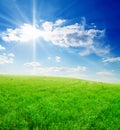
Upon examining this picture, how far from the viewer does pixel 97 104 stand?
16438 mm

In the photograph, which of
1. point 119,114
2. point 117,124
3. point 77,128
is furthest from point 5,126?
point 119,114

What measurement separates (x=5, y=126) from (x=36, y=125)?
1761 mm

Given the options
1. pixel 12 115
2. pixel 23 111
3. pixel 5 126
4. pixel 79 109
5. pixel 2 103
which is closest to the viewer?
pixel 5 126

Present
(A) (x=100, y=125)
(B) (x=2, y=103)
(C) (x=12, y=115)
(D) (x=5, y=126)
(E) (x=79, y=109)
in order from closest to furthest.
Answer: (D) (x=5, y=126), (A) (x=100, y=125), (C) (x=12, y=115), (E) (x=79, y=109), (B) (x=2, y=103)

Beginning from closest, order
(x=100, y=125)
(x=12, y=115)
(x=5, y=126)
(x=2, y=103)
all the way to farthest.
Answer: (x=5, y=126)
(x=100, y=125)
(x=12, y=115)
(x=2, y=103)

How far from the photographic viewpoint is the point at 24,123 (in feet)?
37.3

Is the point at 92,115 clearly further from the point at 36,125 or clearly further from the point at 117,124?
the point at 36,125

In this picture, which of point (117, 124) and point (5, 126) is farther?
point (117, 124)

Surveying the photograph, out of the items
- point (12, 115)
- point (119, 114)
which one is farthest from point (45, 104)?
point (119, 114)

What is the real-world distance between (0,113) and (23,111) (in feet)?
5.06

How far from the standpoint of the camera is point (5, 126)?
11.0m

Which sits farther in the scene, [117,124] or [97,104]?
[97,104]

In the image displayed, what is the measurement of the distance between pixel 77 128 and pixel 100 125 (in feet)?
5.30

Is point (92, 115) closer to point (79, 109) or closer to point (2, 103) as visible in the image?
point (79, 109)
